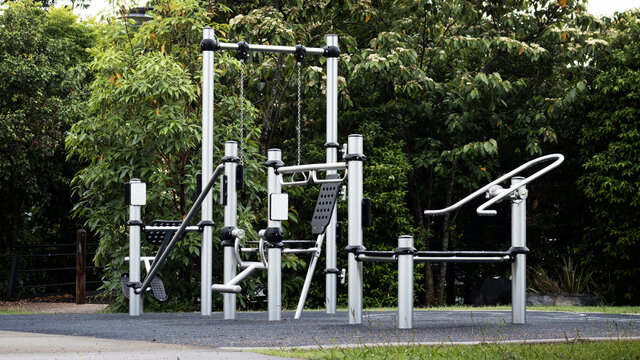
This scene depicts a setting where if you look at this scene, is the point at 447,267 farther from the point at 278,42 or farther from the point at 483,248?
the point at 278,42

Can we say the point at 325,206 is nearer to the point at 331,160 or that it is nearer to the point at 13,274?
the point at 331,160

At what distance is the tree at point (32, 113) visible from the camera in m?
15.5

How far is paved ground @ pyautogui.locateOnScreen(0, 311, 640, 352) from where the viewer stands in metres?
5.80

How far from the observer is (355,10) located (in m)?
13.4

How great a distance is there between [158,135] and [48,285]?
7.44 metres

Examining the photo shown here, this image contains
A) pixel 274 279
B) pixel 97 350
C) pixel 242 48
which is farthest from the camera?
pixel 242 48

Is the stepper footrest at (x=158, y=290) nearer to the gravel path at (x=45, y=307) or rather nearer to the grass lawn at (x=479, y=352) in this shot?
the grass lawn at (x=479, y=352)

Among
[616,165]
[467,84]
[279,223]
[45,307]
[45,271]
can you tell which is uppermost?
[467,84]

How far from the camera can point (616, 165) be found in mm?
13195

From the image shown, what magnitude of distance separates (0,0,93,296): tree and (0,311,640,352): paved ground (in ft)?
24.4

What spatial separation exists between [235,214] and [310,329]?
6.19 ft

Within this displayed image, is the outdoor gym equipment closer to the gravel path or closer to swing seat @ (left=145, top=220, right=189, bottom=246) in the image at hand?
swing seat @ (left=145, top=220, right=189, bottom=246)

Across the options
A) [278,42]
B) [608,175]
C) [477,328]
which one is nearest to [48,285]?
[278,42]

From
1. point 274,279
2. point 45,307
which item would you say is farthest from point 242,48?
point 45,307
